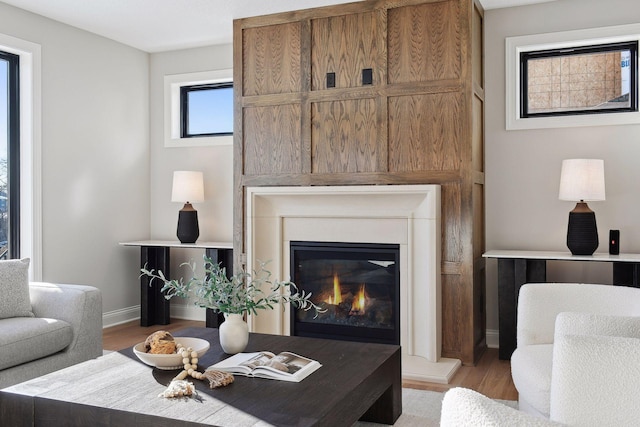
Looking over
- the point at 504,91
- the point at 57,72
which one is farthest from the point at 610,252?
the point at 57,72

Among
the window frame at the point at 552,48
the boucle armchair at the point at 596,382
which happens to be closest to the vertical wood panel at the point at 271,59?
the window frame at the point at 552,48

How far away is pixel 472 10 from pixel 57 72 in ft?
10.7

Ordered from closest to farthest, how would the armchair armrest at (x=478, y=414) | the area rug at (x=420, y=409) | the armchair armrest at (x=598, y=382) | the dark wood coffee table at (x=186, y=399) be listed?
the armchair armrest at (x=478, y=414), the armchair armrest at (x=598, y=382), the dark wood coffee table at (x=186, y=399), the area rug at (x=420, y=409)

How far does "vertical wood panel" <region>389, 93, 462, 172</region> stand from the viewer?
4.11 metres

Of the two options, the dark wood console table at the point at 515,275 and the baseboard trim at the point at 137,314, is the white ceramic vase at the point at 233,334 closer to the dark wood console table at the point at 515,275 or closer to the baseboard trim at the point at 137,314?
the dark wood console table at the point at 515,275

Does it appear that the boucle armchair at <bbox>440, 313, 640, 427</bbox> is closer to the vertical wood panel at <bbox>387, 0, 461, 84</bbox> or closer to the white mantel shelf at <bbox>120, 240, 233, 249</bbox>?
the vertical wood panel at <bbox>387, 0, 461, 84</bbox>

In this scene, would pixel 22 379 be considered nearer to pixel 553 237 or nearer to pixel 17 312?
pixel 17 312

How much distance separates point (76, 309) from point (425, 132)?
253 cm

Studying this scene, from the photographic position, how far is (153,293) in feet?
17.9

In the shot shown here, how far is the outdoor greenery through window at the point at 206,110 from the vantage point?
5.60 meters

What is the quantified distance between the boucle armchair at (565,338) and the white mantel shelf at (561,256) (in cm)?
101

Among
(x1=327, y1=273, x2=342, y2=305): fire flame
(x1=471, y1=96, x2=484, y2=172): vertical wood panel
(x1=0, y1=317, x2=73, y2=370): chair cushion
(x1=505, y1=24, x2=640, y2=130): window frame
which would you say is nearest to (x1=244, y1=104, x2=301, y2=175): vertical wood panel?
(x1=327, y1=273, x2=342, y2=305): fire flame

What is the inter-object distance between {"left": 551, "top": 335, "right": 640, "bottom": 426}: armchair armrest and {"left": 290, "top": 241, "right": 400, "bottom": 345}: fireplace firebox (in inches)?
122

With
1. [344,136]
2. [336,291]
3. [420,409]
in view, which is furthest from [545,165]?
[420,409]
